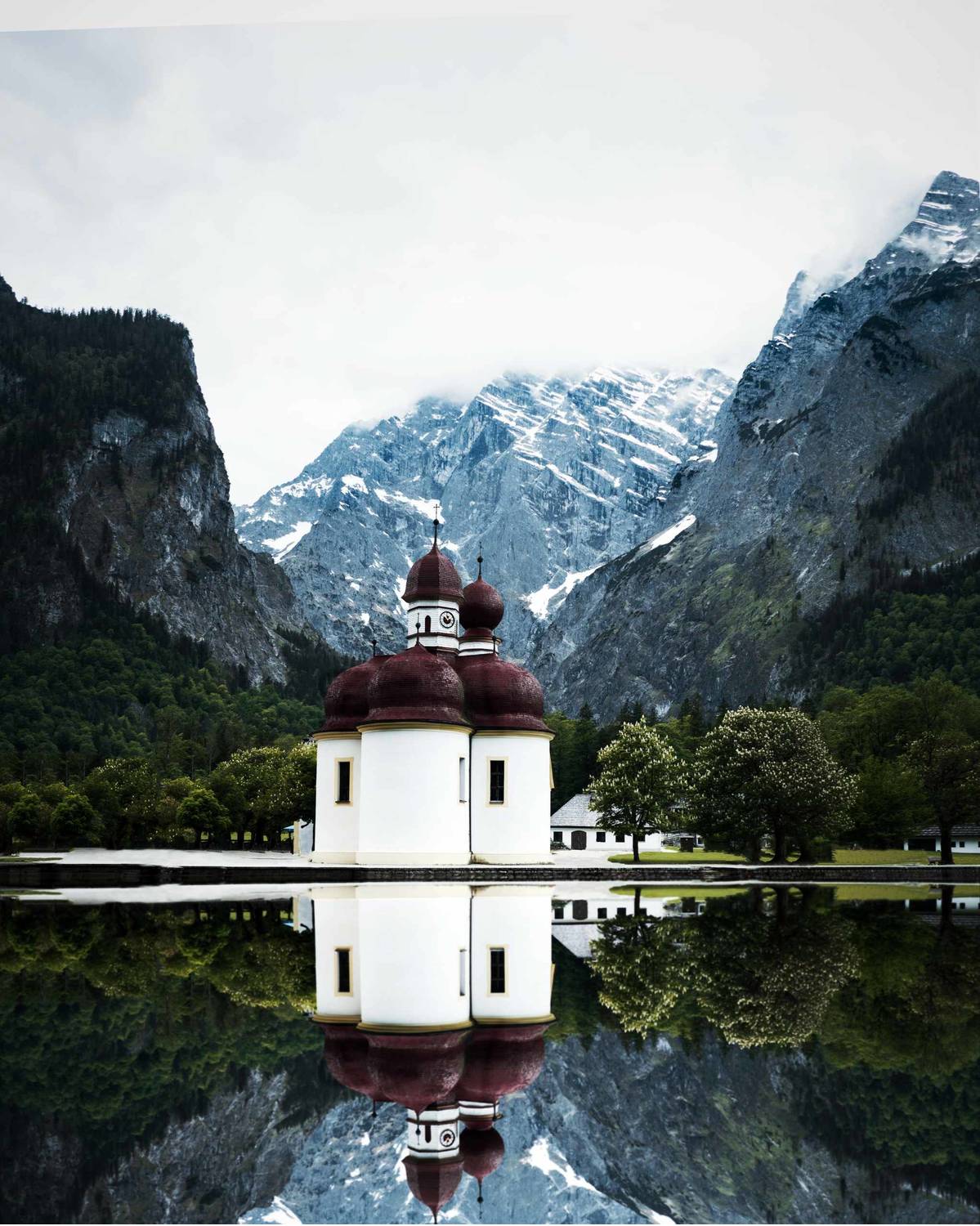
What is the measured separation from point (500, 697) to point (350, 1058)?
3049 centimetres

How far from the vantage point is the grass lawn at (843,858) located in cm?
4931

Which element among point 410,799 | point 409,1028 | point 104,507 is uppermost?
point 104,507

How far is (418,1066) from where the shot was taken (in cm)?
973

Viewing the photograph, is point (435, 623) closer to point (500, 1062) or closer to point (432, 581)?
point (432, 581)

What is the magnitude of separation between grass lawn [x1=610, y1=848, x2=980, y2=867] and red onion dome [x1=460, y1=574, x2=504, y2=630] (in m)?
10.9

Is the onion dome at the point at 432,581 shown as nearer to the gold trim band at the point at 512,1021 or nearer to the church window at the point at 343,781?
the church window at the point at 343,781

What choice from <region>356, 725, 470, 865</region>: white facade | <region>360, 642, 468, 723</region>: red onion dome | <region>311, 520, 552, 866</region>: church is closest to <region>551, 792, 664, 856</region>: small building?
<region>311, 520, 552, 866</region>: church

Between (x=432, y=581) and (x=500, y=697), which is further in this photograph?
(x=432, y=581)

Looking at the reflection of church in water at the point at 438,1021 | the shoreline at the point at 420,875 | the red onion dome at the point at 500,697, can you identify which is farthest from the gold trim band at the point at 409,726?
the reflection of church in water at the point at 438,1021

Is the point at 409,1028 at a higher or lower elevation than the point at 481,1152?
lower

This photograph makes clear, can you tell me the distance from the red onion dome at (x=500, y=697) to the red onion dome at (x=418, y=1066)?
29.0 metres

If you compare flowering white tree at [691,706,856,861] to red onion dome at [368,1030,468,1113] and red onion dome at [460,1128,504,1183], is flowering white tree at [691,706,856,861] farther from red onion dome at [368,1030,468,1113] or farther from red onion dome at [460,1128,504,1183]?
red onion dome at [460,1128,504,1183]

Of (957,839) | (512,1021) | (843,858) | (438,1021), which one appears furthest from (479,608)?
(957,839)

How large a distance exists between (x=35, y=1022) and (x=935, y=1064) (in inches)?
320
